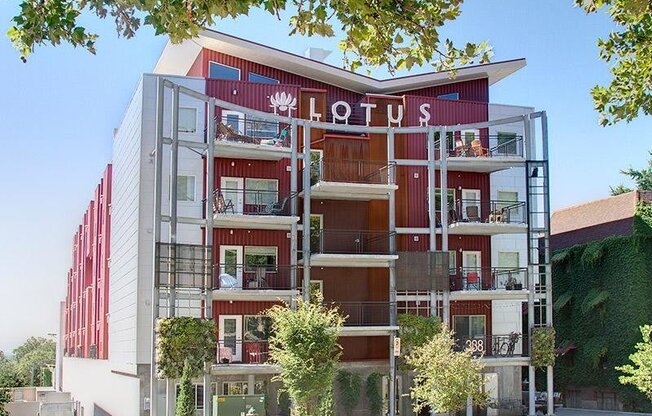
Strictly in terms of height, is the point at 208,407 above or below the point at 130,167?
below

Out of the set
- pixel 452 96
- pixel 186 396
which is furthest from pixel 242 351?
pixel 452 96

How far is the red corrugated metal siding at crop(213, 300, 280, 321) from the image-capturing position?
39.1m

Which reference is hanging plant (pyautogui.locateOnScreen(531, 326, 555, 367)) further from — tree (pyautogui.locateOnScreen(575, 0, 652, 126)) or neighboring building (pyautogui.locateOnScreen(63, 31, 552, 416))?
tree (pyautogui.locateOnScreen(575, 0, 652, 126))

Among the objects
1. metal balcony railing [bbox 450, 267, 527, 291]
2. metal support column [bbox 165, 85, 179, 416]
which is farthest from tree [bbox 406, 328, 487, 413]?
metal support column [bbox 165, 85, 179, 416]

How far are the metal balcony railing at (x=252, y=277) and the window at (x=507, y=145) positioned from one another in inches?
445

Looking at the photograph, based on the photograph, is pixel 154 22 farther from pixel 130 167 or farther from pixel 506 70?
pixel 506 70

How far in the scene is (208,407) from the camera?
3584cm

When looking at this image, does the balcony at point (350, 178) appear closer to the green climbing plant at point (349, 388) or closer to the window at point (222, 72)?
the window at point (222, 72)

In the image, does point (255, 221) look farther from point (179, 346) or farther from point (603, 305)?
point (603, 305)

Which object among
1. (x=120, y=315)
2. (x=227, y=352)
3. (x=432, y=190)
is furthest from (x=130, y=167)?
(x=432, y=190)

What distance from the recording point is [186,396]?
34.3 metres

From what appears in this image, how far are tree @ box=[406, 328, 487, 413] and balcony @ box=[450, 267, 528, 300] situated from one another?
3.52 metres

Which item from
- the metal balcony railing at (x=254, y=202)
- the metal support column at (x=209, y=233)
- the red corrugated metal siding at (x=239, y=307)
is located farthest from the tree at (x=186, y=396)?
the metal balcony railing at (x=254, y=202)

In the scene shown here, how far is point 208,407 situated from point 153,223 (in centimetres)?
800
